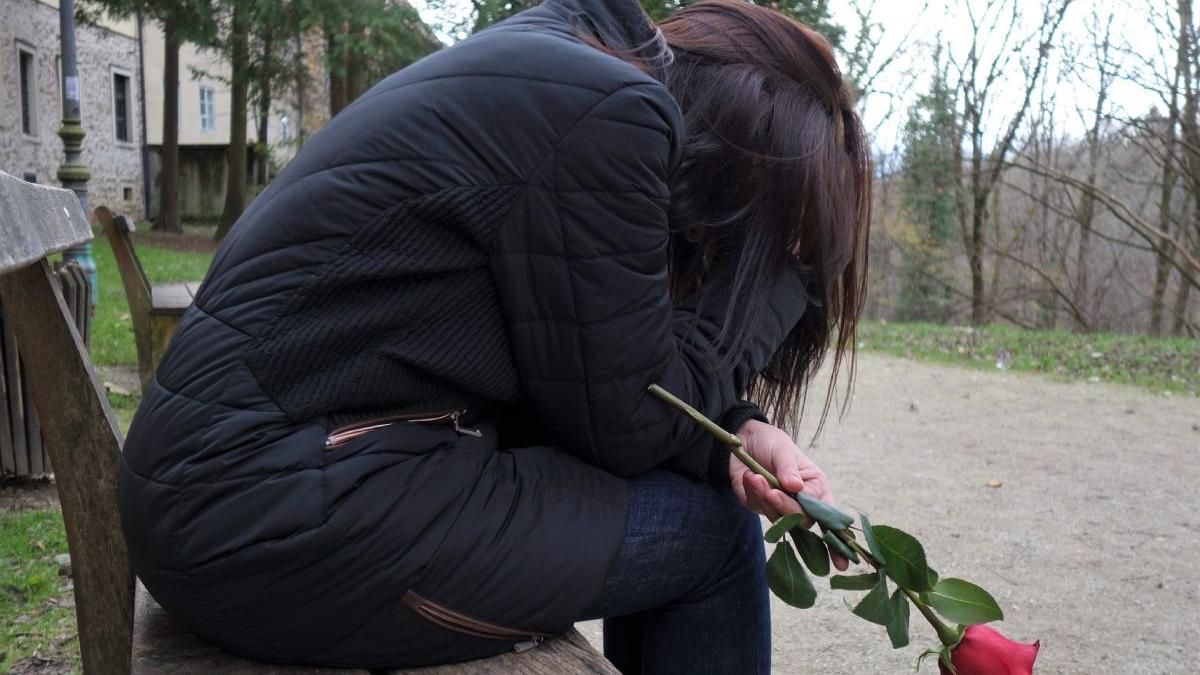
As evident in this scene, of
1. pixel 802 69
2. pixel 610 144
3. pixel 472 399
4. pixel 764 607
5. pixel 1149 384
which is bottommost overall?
pixel 1149 384

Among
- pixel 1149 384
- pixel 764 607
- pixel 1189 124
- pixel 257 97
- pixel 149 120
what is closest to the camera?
pixel 764 607

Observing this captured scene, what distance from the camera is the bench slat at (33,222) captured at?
52.6 inches

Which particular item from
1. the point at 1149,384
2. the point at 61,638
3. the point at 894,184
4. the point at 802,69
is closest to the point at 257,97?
the point at 894,184

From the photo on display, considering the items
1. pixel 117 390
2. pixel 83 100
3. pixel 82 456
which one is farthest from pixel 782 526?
pixel 83 100

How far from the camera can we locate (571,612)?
1.63 metres

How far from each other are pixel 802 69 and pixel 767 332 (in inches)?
17.2

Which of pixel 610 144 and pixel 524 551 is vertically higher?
pixel 610 144

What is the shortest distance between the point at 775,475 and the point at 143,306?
5.24m

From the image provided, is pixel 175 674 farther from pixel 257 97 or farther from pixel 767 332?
pixel 257 97

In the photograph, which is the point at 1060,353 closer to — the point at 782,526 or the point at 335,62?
the point at 335,62

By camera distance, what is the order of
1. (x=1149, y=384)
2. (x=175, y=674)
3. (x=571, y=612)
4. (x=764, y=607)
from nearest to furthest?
(x=175, y=674) → (x=571, y=612) → (x=764, y=607) → (x=1149, y=384)

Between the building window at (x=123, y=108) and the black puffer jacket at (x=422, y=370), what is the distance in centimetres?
3223

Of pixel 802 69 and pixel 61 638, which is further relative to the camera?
pixel 61 638

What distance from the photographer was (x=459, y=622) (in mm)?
1545
